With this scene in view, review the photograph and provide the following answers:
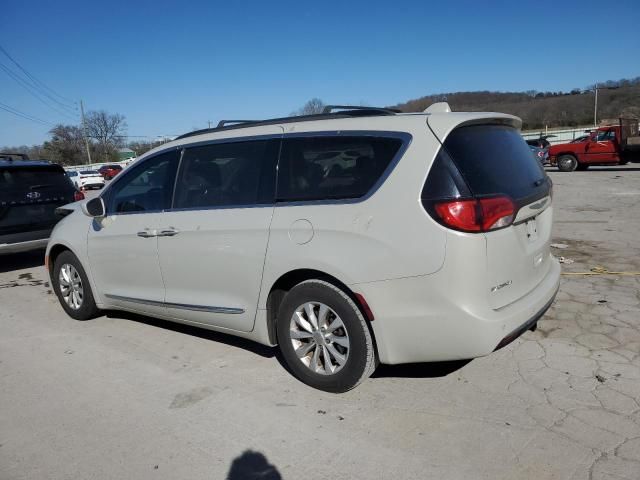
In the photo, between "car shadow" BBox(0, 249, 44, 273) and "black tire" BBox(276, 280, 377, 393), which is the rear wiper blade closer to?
"black tire" BBox(276, 280, 377, 393)

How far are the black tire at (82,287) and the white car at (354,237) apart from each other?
1.08 m

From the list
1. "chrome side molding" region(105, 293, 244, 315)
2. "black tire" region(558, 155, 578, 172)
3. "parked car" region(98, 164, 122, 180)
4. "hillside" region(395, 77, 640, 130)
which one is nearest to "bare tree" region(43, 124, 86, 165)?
"parked car" region(98, 164, 122, 180)

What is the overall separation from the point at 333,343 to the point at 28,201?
6.41m

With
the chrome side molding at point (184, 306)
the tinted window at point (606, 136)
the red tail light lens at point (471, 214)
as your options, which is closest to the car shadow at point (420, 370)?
the chrome side molding at point (184, 306)

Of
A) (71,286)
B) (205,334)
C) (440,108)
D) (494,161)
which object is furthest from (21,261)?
(494,161)

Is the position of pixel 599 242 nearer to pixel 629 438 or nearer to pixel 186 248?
pixel 629 438

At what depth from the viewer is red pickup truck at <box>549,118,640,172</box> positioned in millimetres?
21281

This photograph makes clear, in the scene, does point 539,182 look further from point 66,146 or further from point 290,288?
point 66,146

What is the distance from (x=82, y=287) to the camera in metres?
5.13

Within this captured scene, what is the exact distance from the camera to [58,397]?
141 inches

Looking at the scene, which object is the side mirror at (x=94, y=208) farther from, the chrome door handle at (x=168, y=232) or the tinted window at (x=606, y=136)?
the tinted window at (x=606, y=136)

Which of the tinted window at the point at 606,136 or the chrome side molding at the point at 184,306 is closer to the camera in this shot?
the chrome side molding at the point at 184,306

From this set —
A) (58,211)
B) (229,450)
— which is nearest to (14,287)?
(58,211)

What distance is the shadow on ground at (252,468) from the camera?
102 inches
